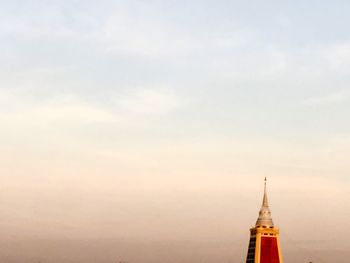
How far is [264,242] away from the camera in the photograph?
608 feet

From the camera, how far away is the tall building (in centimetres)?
18450

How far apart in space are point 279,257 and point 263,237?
18.9 ft

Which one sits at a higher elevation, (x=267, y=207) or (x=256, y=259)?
(x=267, y=207)

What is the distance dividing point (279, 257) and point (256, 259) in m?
5.29

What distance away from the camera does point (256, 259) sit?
184625 mm

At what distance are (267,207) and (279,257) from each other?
12462 mm

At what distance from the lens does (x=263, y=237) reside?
610 feet

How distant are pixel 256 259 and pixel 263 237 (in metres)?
5.29

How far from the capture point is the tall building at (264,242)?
18450 cm

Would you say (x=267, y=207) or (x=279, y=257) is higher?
(x=267, y=207)

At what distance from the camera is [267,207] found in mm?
190625

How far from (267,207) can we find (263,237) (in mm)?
8126
